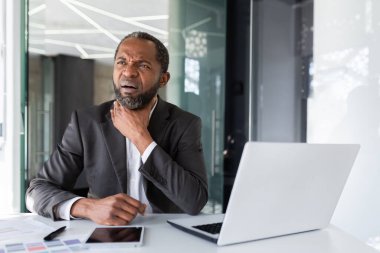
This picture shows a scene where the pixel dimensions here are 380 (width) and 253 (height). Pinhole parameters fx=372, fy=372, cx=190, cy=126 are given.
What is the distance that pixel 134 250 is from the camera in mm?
900

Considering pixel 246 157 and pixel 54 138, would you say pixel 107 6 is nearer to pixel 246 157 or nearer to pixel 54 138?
pixel 54 138

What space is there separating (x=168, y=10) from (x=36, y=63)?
1.27m

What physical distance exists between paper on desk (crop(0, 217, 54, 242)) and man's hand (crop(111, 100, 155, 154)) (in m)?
0.45

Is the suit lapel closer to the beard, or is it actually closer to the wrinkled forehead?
the beard

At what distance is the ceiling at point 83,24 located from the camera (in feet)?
9.66

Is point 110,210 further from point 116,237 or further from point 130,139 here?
point 130,139

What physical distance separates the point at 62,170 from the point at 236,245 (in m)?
0.92

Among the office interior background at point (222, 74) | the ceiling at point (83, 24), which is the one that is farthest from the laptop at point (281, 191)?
the ceiling at point (83, 24)

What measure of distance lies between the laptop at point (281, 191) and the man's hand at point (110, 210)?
0.17m

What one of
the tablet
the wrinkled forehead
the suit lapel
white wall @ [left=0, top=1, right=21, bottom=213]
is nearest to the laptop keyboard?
the tablet

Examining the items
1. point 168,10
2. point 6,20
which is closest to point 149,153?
point 6,20

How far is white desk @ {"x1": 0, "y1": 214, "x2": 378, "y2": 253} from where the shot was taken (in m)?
0.92

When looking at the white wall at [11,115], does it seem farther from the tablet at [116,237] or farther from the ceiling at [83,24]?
the tablet at [116,237]

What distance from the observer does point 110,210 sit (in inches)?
45.6
